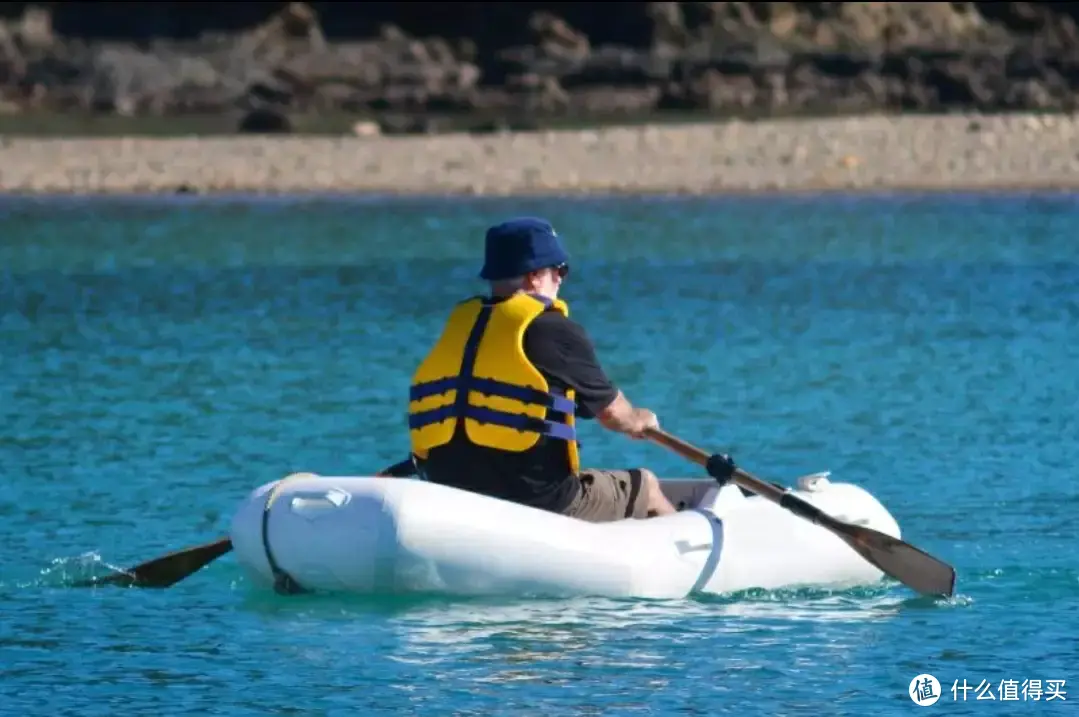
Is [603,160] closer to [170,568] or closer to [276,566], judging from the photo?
[170,568]

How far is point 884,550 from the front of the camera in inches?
424

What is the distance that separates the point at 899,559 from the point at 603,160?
2614 centimetres

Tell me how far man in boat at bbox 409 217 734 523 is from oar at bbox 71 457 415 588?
2.49ft

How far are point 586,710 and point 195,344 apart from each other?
13371 mm

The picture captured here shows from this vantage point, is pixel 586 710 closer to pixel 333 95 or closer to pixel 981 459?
pixel 981 459

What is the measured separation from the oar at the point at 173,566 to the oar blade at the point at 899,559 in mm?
1892

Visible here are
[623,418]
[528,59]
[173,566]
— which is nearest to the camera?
[623,418]

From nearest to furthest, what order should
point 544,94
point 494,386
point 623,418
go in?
point 494,386, point 623,418, point 544,94

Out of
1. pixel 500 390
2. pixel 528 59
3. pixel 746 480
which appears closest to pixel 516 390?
pixel 500 390

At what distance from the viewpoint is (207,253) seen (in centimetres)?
3022

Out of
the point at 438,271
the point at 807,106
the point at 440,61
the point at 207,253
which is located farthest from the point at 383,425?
the point at 440,61

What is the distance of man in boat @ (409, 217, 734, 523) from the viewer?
10.2 metres

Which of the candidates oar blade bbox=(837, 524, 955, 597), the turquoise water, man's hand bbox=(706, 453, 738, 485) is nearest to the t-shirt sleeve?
man's hand bbox=(706, 453, 738, 485)

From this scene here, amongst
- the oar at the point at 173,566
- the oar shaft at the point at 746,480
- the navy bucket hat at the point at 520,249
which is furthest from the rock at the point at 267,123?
the navy bucket hat at the point at 520,249
